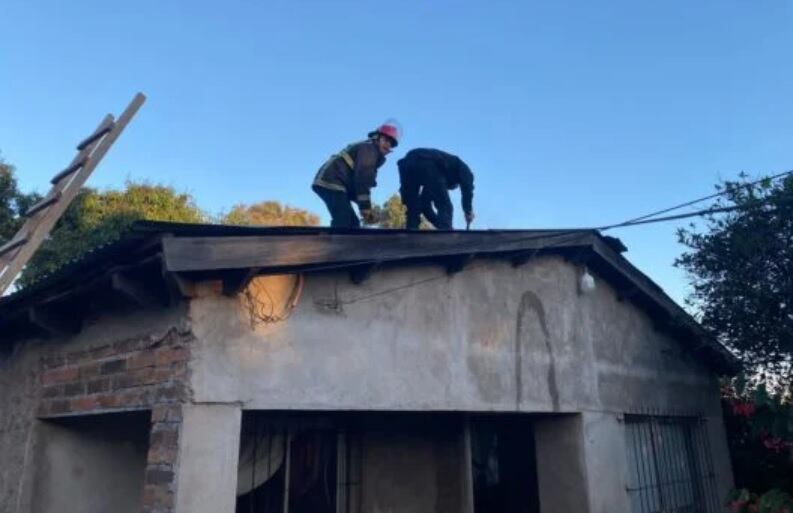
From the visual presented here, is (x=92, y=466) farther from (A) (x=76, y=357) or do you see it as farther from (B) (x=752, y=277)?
(B) (x=752, y=277)

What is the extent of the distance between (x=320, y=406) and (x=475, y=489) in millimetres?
4010

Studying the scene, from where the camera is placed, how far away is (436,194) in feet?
28.0

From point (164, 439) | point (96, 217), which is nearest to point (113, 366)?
point (164, 439)

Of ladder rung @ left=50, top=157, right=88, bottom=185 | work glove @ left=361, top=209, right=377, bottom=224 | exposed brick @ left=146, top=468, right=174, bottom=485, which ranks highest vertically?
work glove @ left=361, top=209, right=377, bottom=224

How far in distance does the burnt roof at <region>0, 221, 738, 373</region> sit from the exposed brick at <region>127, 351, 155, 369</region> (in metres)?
0.40

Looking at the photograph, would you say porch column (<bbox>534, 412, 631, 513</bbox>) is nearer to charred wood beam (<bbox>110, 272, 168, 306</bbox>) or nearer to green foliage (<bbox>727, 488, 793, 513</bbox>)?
green foliage (<bbox>727, 488, 793, 513</bbox>)

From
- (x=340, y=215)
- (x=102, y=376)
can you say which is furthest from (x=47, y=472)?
(x=340, y=215)

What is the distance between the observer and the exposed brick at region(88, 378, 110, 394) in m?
5.07

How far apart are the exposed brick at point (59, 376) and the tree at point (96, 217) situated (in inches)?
357

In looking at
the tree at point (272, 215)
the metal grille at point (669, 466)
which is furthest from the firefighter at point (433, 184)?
the tree at point (272, 215)

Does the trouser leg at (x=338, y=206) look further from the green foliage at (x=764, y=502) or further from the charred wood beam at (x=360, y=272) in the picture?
the green foliage at (x=764, y=502)

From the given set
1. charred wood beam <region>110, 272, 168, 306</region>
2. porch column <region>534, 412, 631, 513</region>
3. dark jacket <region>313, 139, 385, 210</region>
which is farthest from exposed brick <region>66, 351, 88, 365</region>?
porch column <region>534, 412, 631, 513</region>

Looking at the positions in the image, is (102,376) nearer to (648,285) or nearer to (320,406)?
(320,406)

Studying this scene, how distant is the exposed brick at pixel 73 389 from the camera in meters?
5.32
